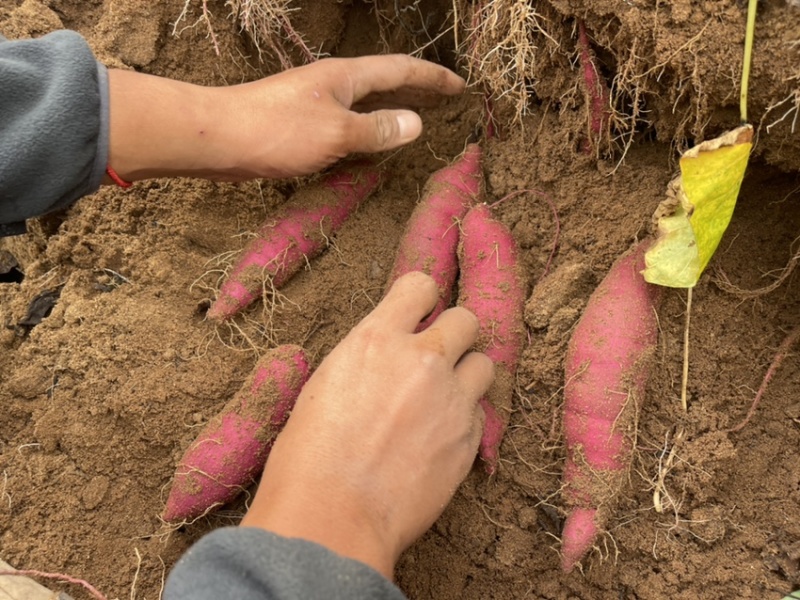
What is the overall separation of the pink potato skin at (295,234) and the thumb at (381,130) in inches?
4.4

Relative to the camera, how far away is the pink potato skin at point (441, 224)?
1.28 m

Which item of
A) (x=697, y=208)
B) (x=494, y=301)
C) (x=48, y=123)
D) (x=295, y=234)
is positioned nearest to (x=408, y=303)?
(x=494, y=301)

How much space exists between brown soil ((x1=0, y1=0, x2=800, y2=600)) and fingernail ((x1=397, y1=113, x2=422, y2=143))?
Result: 0.60ft

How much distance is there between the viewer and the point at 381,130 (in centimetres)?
124

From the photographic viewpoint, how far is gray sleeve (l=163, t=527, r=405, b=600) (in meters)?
0.69

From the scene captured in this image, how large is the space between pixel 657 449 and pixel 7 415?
3.98ft

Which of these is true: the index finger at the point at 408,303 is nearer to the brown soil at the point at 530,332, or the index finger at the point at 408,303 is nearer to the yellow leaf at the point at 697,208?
the brown soil at the point at 530,332

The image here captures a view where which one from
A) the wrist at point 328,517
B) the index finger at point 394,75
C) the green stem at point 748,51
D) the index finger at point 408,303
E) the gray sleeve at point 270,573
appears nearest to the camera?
the gray sleeve at point 270,573

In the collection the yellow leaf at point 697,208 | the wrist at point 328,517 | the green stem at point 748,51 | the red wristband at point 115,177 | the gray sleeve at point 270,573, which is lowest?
the wrist at point 328,517

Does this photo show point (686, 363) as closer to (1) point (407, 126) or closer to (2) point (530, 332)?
(2) point (530, 332)

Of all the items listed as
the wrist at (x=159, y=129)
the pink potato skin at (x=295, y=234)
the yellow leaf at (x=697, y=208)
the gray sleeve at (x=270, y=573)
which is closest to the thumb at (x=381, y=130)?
the pink potato skin at (x=295, y=234)

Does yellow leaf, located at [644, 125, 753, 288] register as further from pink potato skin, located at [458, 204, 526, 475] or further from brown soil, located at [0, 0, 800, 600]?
pink potato skin, located at [458, 204, 526, 475]

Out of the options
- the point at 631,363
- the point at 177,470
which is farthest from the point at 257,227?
the point at 631,363

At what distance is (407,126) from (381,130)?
0.21 ft
